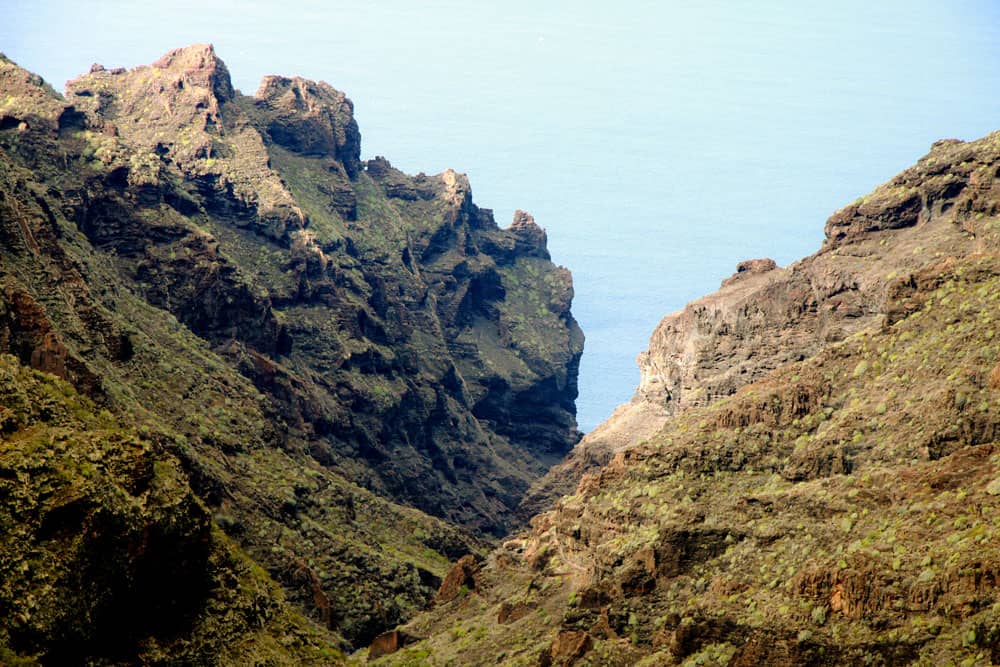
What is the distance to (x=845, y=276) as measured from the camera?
15800 centimetres

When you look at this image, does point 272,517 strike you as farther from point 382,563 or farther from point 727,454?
point 727,454

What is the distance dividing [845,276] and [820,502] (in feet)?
176

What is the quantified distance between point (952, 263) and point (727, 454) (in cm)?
2195

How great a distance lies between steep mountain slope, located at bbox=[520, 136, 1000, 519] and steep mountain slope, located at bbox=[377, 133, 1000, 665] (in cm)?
27

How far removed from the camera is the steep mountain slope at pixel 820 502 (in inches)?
3504

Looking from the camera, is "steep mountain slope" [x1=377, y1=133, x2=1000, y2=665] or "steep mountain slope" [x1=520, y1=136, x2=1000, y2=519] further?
"steep mountain slope" [x1=520, y1=136, x2=1000, y2=519]

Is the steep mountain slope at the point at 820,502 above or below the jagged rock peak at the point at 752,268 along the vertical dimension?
below

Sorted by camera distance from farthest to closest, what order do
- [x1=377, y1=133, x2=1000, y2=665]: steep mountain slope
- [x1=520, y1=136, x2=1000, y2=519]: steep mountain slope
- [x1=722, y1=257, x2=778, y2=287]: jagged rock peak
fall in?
[x1=722, y1=257, x2=778, y2=287]: jagged rock peak
[x1=520, y1=136, x2=1000, y2=519]: steep mountain slope
[x1=377, y1=133, x2=1000, y2=665]: steep mountain slope

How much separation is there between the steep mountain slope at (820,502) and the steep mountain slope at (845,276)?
27cm

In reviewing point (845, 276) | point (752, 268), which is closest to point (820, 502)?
point (845, 276)

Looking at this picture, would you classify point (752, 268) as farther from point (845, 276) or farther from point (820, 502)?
point (820, 502)

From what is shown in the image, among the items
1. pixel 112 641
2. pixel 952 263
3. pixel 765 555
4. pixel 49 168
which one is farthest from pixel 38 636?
pixel 49 168

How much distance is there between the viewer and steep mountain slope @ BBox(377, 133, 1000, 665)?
3504 inches

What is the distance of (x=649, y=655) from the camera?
102562 mm
